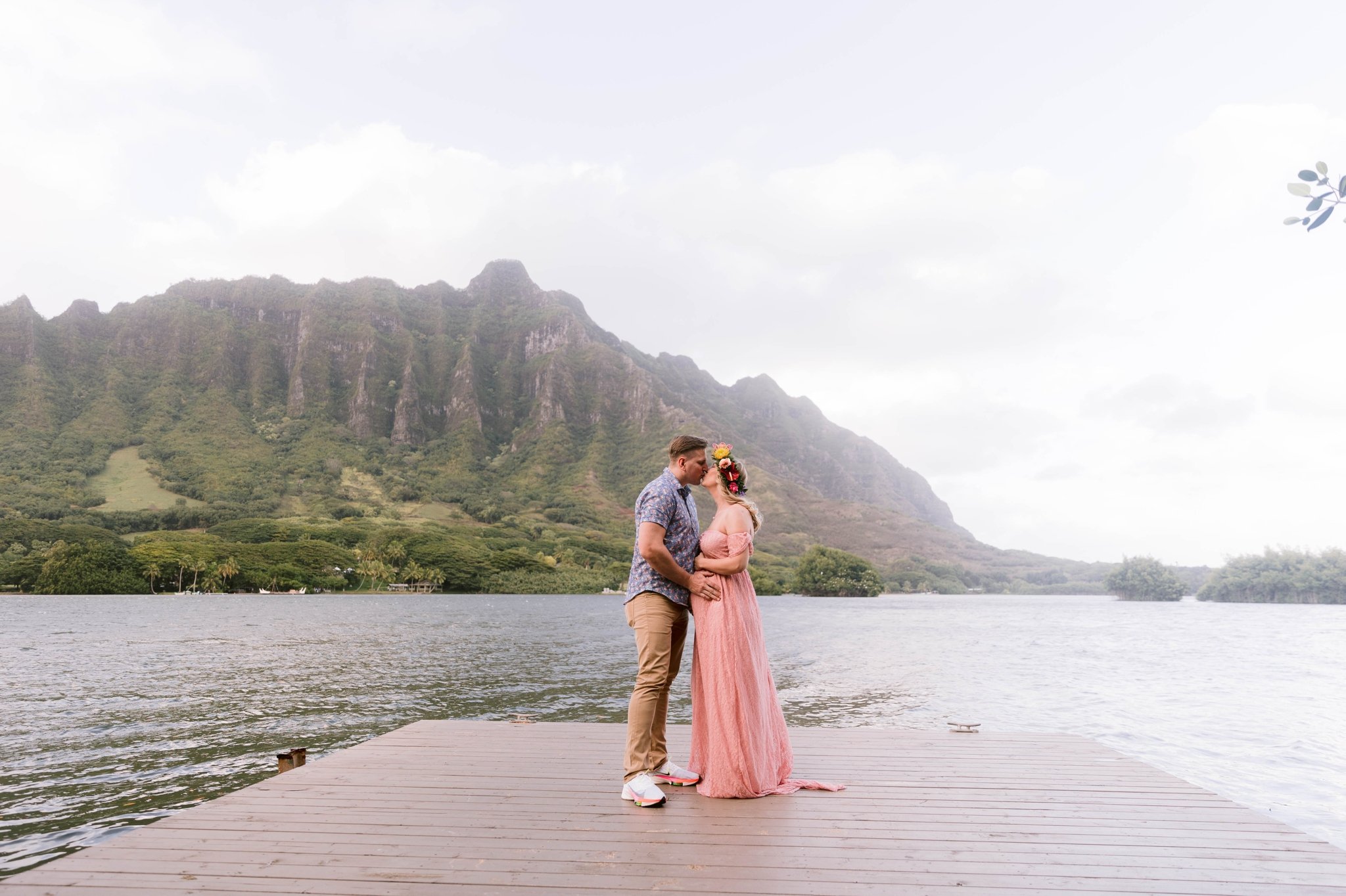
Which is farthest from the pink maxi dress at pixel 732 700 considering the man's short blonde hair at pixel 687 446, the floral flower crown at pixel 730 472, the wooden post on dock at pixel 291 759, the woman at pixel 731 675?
the wooden post on dock at pixel 291 759

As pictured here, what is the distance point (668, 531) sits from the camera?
5.95 metres

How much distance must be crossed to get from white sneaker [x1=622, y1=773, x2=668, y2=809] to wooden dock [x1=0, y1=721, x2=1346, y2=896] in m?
0.08

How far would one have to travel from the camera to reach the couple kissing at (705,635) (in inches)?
228

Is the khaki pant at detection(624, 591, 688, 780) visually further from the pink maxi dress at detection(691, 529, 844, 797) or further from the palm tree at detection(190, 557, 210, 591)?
the palm tree at detection(190, 557, 210, 591)

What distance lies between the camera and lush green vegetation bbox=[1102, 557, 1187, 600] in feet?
493

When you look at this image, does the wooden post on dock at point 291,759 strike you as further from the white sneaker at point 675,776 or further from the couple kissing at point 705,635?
the couple kissing at point 705,635

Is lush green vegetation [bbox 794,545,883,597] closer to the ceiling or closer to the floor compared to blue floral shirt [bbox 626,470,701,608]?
closer to the floor

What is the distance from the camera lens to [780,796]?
5.84 meters

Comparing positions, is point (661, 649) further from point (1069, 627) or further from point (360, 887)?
point (1069, 627)

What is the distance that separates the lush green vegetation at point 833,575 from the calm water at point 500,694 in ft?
242

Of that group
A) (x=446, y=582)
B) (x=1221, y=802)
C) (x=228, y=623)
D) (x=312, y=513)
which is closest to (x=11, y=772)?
(x=1221, y=802)

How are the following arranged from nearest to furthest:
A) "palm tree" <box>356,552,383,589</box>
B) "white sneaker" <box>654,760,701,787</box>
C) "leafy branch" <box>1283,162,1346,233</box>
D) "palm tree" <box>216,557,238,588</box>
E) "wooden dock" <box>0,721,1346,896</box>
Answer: "leafy branch" <box>1283,162,1346,233</box>, "wooden dock" <box>0,721,1346,896</box>, "white sneaker" <box>654,760,701,787</box>, "palm tree" <box>216,557,238,588</box>, "palm tree" <box>356,552,383,589</box>

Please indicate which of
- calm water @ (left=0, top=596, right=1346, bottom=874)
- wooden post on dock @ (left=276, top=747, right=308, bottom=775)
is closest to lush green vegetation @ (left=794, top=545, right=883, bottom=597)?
calm water @ (left=0, top=596, right=1346, bottom=874)

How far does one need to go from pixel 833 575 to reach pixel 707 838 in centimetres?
13611
